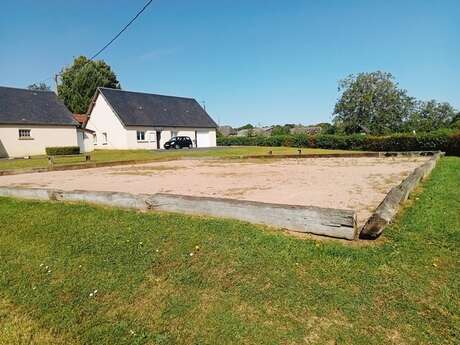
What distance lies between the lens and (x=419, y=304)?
8.64 ft

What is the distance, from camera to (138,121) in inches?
1446

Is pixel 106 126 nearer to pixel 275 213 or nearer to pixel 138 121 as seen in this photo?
pixel 138 121

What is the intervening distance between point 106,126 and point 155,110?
6.35m

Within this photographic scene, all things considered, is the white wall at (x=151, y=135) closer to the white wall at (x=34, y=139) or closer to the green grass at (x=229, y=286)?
the white wall at (x=34, y=139)

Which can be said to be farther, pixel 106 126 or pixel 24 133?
pixel 106 126

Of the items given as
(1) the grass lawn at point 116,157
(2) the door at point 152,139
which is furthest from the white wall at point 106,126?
(1) the grass lawn at point 116,157

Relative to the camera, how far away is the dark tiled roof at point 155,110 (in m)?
36.7

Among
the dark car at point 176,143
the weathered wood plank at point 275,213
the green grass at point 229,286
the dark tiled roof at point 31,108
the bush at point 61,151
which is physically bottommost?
the green grass at point 229,286

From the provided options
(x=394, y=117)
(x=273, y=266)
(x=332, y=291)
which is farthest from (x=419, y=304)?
(x=394, y=117)

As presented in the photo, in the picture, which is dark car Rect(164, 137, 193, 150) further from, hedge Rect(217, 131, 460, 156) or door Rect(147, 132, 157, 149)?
hedge Rect(217, 131, 460, 156)

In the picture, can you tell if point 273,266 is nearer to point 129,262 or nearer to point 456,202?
point 129,262

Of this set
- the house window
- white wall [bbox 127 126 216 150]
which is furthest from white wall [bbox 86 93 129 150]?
the house window

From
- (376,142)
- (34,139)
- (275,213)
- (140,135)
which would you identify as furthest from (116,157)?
(376,142)

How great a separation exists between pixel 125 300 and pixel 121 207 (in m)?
2.83
